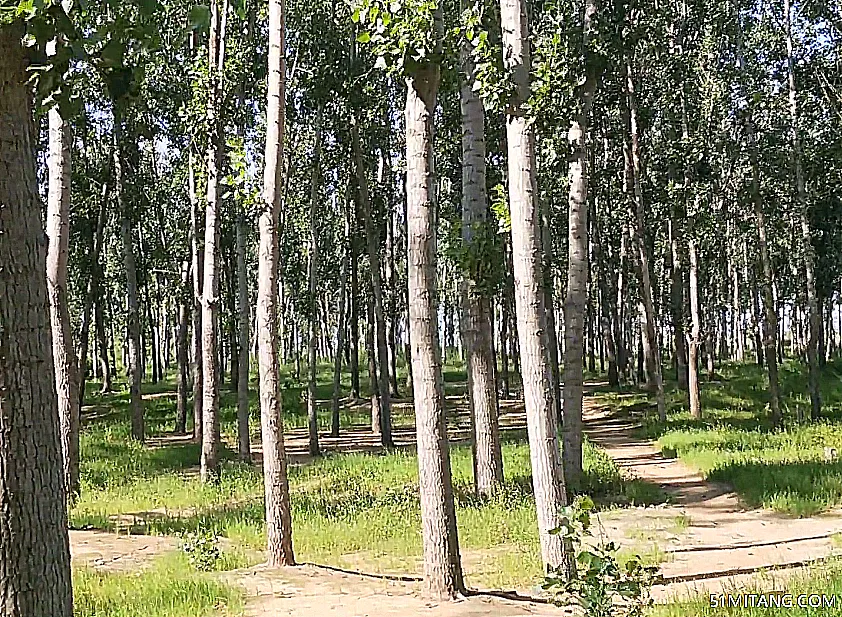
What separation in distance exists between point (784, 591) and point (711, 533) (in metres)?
4.22

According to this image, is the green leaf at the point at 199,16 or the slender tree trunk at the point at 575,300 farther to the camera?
the slender tree trunk at the point at 575,300

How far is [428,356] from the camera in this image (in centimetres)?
773

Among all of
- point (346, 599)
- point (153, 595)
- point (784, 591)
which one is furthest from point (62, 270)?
point (784, 591)

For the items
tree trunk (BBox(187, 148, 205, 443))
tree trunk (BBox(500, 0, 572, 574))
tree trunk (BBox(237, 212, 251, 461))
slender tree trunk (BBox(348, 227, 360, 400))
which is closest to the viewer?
tree trunk (BBox(500, 0, 572, 574))

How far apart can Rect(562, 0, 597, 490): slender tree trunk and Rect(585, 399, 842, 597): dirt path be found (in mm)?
1311

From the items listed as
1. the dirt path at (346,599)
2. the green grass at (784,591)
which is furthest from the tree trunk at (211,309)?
the green grass at (784,591)

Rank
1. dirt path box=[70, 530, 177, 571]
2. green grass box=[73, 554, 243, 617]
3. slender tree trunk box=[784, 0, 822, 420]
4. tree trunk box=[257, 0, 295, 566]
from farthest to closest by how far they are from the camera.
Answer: slender tree trunk box=[784, 0, 822, 420] → dirt path box=[70, 530, 177, 571] → tree trunk box=[257, 0, 295, 566] → green grass box=[73, 554, 243, 617]

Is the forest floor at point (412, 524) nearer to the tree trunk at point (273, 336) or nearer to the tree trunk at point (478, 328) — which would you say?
the tree trunk at point (273, 336)

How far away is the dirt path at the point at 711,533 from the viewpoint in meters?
9.38

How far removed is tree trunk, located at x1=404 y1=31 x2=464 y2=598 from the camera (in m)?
7.61

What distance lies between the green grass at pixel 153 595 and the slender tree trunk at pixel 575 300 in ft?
21.0

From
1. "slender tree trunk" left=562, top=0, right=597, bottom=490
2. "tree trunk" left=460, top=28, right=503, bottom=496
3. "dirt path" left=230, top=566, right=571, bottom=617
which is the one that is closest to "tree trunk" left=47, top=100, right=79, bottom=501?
"dirt path" left=230, top=566, right=571, bottom=617

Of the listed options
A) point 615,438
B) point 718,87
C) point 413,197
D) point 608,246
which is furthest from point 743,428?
point 608,246

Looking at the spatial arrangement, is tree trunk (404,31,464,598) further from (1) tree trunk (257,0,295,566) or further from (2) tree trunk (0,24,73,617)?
(2) tree trunk (0,24,73,617)
